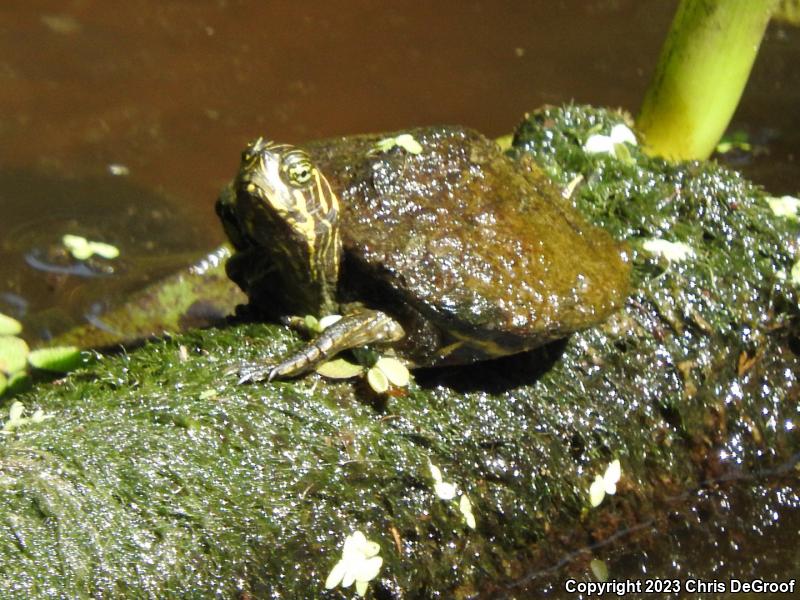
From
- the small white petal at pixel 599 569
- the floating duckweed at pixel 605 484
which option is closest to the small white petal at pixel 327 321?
the floating duckweed at pixel 605 484

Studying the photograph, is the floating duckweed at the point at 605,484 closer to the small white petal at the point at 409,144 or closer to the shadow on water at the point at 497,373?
the shadow on water at the point at 497,373

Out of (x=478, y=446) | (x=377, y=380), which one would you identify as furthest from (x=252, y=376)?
(x=478, y=446)

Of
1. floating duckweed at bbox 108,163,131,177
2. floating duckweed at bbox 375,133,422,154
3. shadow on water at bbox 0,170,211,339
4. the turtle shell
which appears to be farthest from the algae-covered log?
floating duckweed at bbox 108,163,131,177

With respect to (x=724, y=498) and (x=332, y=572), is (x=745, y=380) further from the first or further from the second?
(x=332, y=572)

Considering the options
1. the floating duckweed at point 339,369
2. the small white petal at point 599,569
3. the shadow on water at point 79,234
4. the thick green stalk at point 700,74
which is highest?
the thick green stalk at point 700,74

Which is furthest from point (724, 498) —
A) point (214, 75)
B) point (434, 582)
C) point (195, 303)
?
point (214, 75)

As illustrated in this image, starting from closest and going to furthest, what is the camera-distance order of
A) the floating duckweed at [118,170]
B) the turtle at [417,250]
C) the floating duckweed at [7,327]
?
the turtle at [417,250]
the floating duckweed at [7,327]
the floating duckweed at [118,170]
